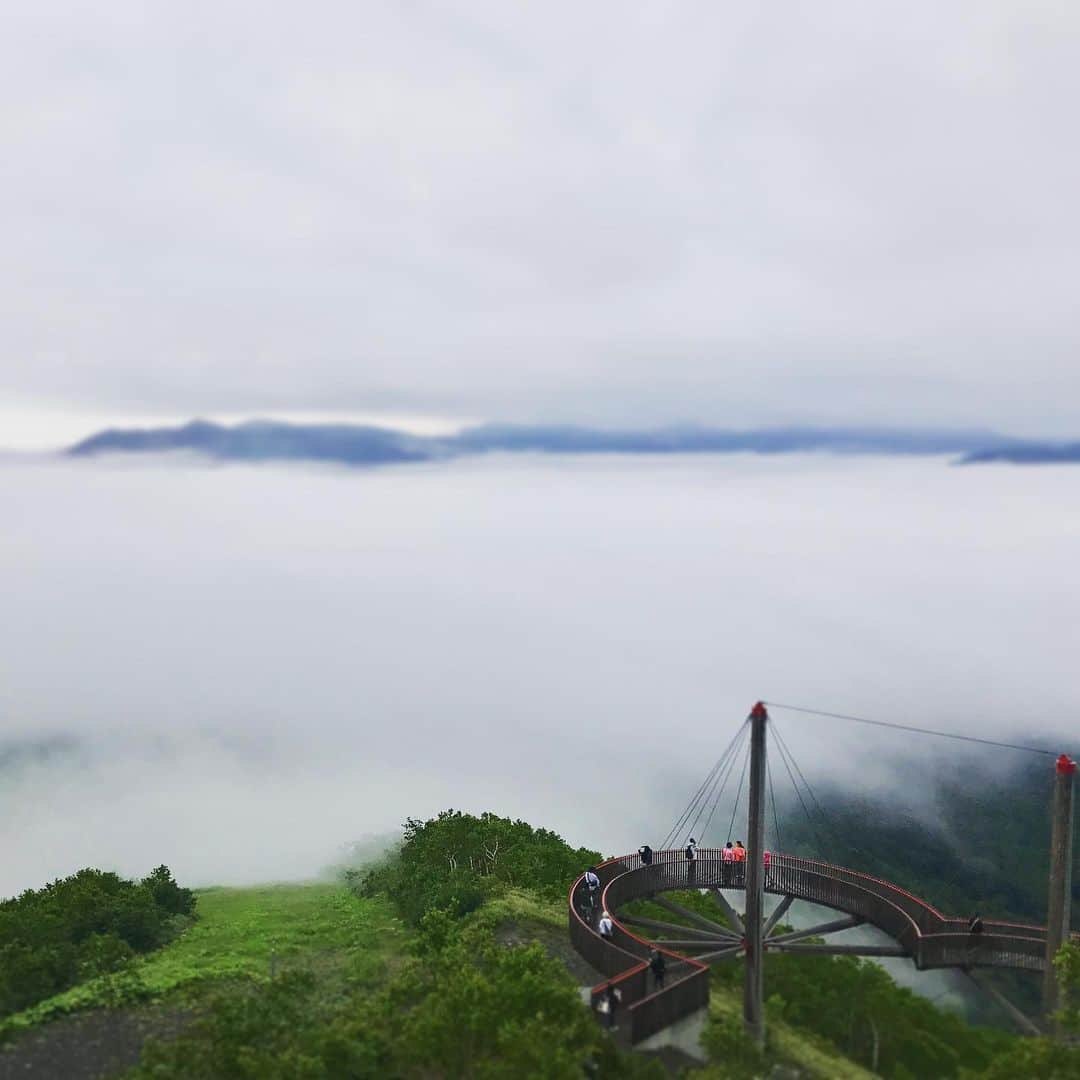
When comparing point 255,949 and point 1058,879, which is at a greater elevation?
point 1058,879

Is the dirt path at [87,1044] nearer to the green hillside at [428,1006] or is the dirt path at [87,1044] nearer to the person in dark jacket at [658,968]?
the green hillside at [428,1006]

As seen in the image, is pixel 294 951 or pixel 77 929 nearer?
pixel 294 951

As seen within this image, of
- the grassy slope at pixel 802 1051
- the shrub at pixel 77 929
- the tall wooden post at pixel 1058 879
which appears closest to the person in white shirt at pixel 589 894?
the grassy slope at pixel 802 1051

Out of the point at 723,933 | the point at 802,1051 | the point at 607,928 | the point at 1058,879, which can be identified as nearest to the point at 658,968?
the point at 607,928

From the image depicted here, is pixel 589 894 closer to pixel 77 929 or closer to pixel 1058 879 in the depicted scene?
pixel 1058 879

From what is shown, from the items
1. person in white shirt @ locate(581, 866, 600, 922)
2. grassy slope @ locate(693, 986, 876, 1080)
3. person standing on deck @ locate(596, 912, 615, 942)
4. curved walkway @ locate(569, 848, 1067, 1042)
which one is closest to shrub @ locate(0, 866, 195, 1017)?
person in white shirt @ locate(581, 866, 600, 922)

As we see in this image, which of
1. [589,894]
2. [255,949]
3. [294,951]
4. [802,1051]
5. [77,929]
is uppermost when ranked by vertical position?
[589,894]

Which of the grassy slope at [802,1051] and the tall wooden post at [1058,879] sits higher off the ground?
the tall wooden post at [1058,879]
